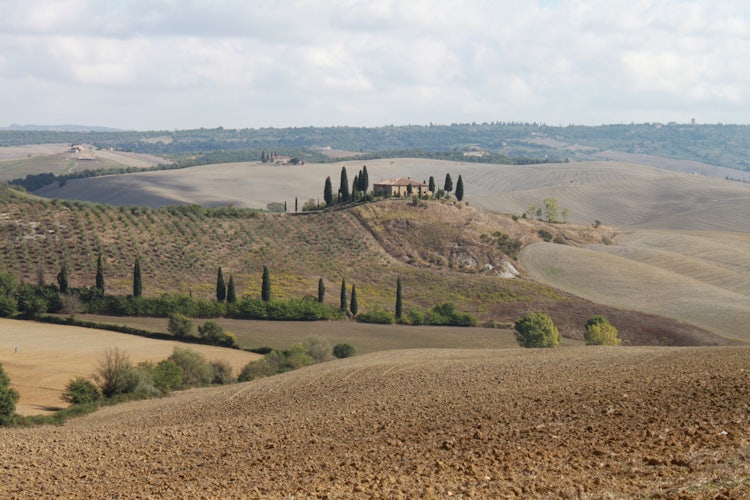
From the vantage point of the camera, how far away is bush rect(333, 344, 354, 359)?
71.3 meters

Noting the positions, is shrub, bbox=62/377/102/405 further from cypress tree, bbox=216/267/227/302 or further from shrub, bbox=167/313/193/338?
cypress tree, bbox=216/267/227/302

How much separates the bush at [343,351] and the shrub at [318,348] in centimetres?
89

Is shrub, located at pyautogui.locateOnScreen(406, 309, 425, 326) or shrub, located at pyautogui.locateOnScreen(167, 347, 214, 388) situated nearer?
shrub, located at pyautogui.locateOnScreen(167, 347, 214, 388)

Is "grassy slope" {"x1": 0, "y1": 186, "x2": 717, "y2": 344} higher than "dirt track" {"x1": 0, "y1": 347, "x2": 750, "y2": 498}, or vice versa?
"dirt track" {"x1": 0, "y1": 347, "x2": 750, "y2": 498}

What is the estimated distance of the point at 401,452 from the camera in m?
24.5

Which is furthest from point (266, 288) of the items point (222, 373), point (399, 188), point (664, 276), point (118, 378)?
point (399, 188)

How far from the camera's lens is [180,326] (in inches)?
2997

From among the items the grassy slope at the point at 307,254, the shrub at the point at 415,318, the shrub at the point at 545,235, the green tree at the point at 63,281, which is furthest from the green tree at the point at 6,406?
the shrub at the point at 545,235

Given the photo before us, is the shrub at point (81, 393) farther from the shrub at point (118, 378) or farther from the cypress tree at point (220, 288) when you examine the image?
the cypress tree at point (220, 288)

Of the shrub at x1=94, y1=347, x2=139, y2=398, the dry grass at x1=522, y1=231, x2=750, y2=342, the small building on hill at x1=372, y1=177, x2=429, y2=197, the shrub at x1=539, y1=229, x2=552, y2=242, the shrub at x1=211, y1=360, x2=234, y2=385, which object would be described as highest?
the small building on hill at x1=372, y1=177, x2=429, y2=197

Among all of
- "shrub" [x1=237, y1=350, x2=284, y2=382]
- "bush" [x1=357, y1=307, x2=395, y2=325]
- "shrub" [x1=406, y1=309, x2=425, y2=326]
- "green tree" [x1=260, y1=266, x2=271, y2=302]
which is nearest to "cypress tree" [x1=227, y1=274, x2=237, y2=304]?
"green tree" [x1=260, y1=266, x2=271, y2=302]

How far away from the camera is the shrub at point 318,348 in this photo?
6919 centimetres

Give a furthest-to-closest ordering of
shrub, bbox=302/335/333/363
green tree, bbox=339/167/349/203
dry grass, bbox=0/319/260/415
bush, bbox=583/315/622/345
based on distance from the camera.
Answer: green tree, bbox=339/167/349/203
bush, bbox=583/315/622/345
shrub, bbox=302/335/333/363
dry grass, bbox=0/319/260/415

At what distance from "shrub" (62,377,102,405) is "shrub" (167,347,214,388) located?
28.2 feet
